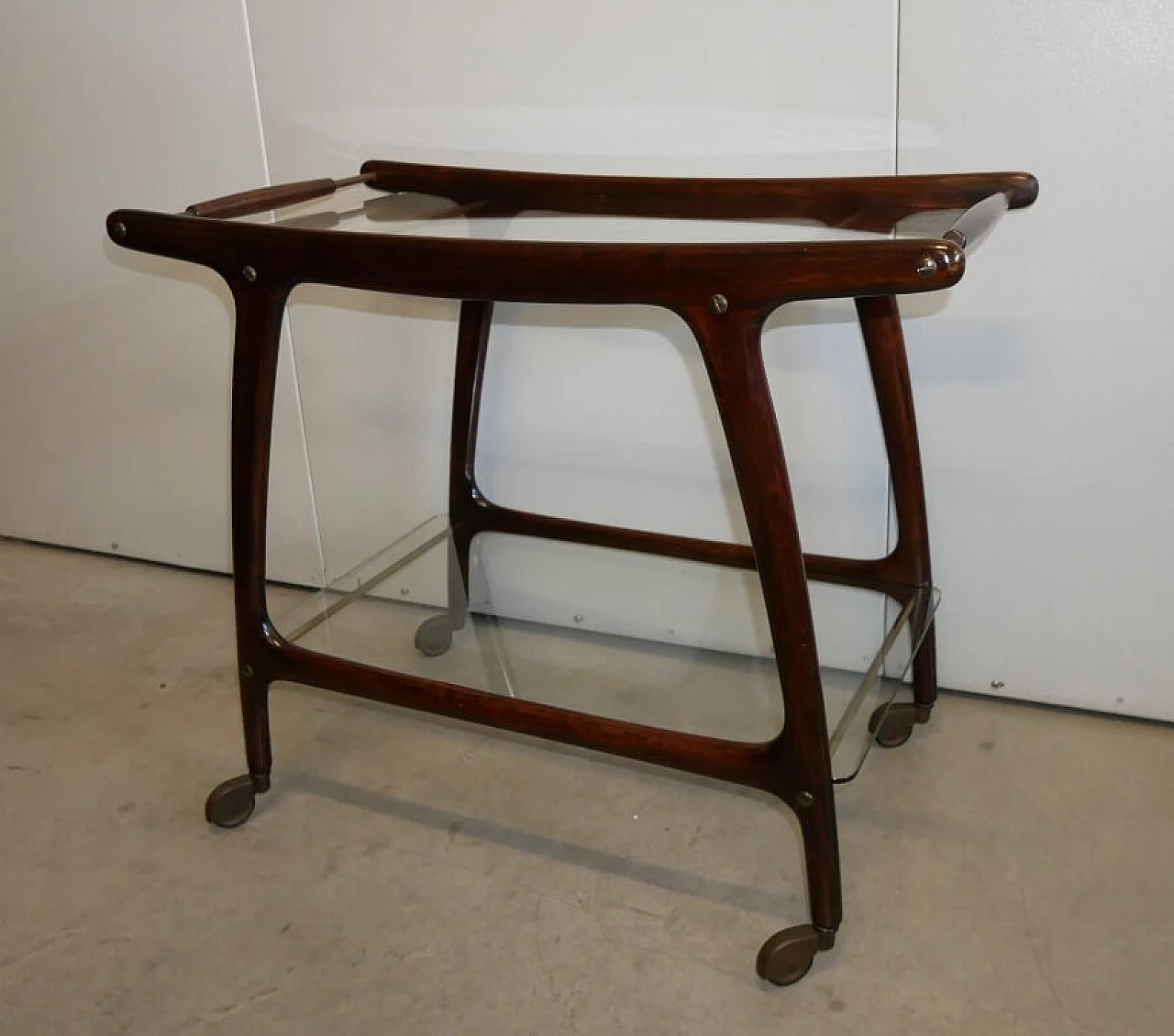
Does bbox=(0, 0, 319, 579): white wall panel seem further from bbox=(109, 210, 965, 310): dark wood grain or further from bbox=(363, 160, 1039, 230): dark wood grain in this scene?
bbox=(109, 210, 965, 310): dark wood grain

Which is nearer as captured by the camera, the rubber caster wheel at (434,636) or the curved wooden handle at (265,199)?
the curved wooden handle at (265,199)

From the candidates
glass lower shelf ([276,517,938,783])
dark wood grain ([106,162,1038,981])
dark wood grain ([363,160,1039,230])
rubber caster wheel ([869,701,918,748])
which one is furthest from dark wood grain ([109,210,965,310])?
rubber caster wheel ([869,701,918,748])

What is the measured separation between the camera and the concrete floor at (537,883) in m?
1.17

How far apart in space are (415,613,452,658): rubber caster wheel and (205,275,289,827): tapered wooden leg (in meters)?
0.16

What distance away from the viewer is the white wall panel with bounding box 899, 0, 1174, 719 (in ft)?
4.31

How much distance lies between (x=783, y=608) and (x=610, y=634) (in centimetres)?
43

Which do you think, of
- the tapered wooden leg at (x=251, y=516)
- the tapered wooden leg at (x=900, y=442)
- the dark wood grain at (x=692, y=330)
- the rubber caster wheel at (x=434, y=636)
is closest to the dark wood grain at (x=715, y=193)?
the dark wood grain at (x=692, y=330)

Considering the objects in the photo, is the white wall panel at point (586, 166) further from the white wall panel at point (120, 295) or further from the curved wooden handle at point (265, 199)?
the curved wooden handle at point (265, 199)

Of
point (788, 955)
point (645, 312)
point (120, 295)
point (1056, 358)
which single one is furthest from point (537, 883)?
point (120, 295)

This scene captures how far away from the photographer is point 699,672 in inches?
54.3

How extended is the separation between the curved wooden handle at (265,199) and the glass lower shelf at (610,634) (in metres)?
0.46

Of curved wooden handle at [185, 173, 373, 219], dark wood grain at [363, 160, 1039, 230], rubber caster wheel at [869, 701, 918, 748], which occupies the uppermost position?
curved wooden handle at [185, 173, 373, 219]

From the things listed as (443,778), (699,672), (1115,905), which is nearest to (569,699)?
(699,672)

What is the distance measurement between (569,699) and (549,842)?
0.18 meters
